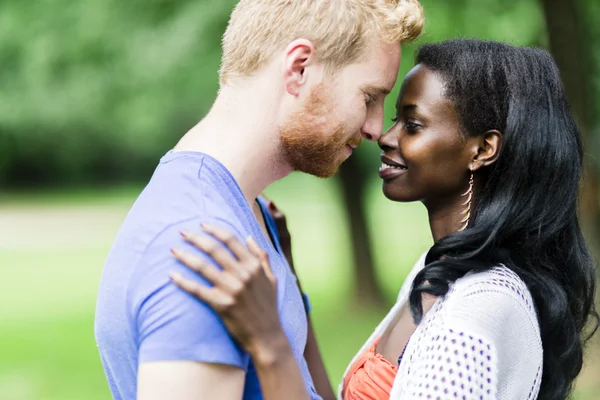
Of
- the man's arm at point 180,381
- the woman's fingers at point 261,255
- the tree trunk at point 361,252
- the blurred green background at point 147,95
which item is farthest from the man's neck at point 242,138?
the tree trunk at point 361,252

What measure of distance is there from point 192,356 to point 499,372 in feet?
3.37

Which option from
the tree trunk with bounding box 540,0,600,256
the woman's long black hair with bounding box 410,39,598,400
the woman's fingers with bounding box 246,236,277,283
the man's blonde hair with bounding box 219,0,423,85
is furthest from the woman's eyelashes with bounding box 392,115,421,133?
the tree trunk with bounding box 540,0,600,256

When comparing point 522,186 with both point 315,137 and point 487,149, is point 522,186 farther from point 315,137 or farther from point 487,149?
point 315,137

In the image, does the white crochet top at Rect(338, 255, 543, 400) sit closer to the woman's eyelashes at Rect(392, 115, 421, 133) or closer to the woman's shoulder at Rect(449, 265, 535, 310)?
the woman's shoulder at Rect(449, 265, 535, 310)

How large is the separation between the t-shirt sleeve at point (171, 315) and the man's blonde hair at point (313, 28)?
579 millimetres

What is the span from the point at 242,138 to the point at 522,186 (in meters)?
Result: 1.00

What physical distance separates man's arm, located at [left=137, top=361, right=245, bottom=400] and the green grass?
5440 millimetres

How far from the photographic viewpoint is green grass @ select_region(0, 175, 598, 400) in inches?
380

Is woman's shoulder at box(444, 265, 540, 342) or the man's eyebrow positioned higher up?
the man's eyebrow

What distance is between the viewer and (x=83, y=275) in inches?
668

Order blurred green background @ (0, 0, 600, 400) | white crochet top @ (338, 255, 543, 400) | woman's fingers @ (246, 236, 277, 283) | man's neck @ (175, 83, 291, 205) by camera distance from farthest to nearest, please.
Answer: blurred green background @ (0, 0, 600, 400), white crochet top @ (338, 255, 543, 400), man's neck @ (175, 83, 291, 205), woman's fingers @ (246, 236, 277, 283)

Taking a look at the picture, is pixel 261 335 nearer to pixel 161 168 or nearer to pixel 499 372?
pixel 161 168

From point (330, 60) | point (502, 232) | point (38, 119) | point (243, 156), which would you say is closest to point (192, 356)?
point (243, 156)

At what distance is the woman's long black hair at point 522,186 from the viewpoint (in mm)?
2762
